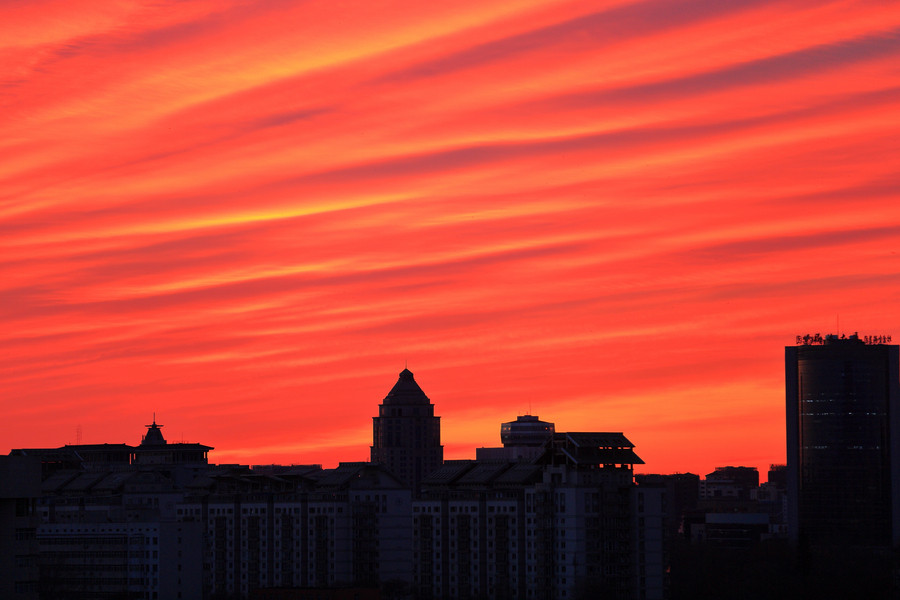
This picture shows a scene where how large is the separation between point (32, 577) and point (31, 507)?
6438 mm

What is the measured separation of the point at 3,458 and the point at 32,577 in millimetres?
12957

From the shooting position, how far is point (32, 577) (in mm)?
160125

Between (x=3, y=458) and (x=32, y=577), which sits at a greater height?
(x=3, y=458)

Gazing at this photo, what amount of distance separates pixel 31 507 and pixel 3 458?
25.2ft

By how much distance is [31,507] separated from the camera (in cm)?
15988

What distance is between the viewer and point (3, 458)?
154125 millimetres
